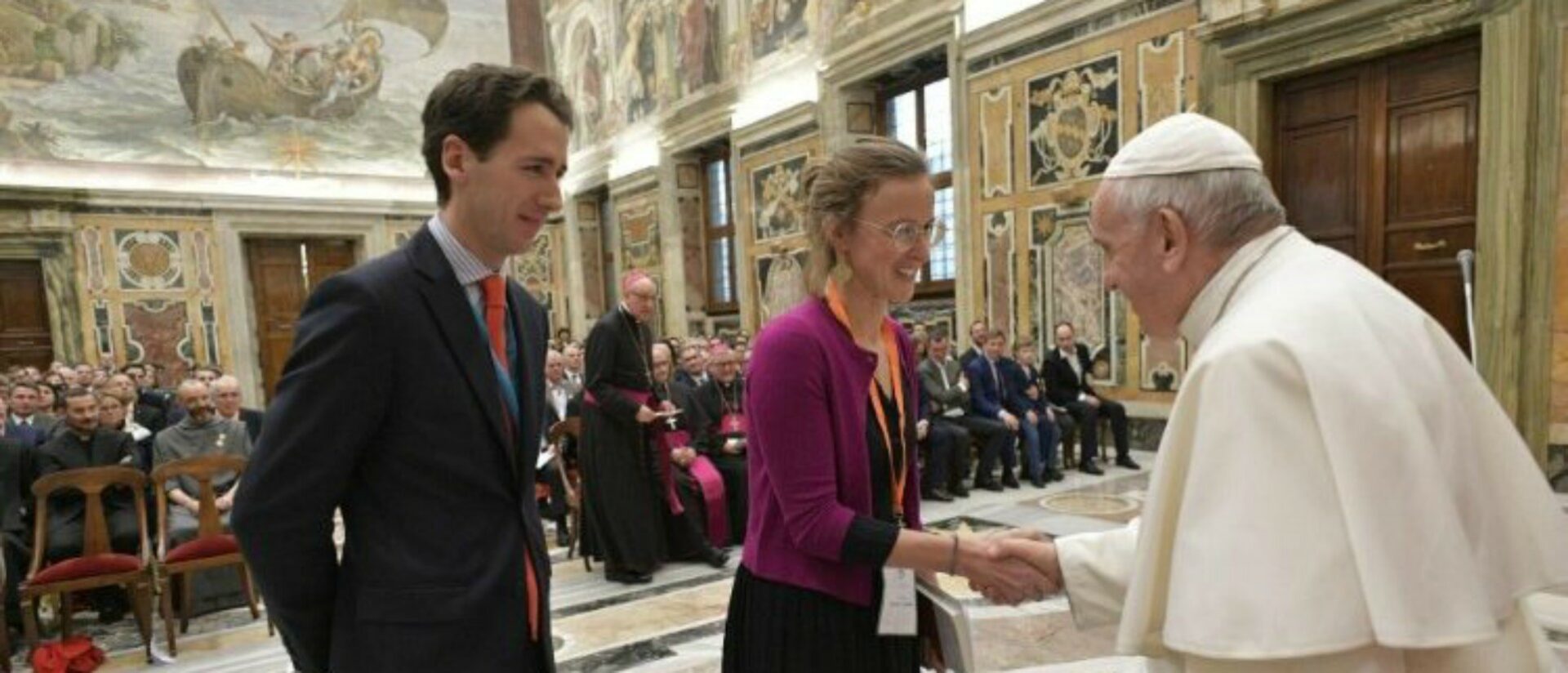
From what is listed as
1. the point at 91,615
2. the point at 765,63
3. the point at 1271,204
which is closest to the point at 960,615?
the point at 1271,204

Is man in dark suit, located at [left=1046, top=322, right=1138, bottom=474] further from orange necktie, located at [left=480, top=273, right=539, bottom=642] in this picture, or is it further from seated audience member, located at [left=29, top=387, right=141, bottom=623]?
seated audience member, located at [left=29, top=387, right=141, bottom=623]

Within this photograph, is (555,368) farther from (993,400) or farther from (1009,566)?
(1009,566)

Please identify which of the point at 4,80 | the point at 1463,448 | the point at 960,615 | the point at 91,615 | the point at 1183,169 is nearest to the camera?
the point at 1463,448

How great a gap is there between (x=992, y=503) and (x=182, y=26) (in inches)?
653

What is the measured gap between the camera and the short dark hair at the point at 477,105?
4.48ft

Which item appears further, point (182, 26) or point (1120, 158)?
point (182, 26)

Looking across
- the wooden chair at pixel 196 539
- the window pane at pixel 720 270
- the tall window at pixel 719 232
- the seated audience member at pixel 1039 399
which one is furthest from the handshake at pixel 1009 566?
the window pane at pixel 720 270

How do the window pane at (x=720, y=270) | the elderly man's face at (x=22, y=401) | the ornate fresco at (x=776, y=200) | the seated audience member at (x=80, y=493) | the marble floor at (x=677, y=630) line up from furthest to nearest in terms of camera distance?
1. the window pane at (x=720, y=270)
2. the ornate fresco at (x=776, y=200)
3. the elderly man's face at (x=22, y=401)
4. the seated audience member at (x=80, y=493)
5. the marble floor at (x=677, y=630)

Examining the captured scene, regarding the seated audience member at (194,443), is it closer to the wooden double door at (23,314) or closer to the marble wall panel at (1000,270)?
the marble wall panel at (1000,270)

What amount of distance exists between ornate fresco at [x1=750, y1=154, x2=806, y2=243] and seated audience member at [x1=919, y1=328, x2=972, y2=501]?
4.31m

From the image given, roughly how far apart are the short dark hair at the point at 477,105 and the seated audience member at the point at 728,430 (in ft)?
15.5

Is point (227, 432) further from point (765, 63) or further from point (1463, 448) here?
point (765, 63)

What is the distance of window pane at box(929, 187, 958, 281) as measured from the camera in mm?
10031

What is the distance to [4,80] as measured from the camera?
1344cm
